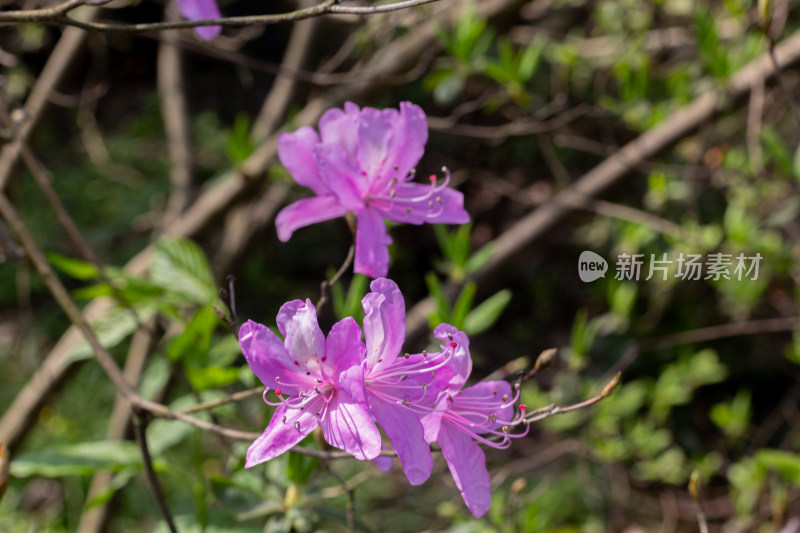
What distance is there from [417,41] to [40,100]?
1130 mm

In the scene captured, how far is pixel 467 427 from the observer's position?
854 millimetres

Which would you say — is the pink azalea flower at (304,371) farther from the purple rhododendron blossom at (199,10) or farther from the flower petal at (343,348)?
the purple rhododendron blossom at (199,10)

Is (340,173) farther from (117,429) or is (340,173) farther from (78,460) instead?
(117,429)

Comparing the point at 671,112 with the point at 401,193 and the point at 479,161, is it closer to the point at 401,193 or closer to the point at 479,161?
the point at 401,193

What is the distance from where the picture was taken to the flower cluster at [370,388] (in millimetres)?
733

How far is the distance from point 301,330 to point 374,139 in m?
0.31

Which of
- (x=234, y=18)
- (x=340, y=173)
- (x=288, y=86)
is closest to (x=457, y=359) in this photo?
(x=340, y=173)

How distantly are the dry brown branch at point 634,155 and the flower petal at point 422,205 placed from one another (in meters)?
0.88

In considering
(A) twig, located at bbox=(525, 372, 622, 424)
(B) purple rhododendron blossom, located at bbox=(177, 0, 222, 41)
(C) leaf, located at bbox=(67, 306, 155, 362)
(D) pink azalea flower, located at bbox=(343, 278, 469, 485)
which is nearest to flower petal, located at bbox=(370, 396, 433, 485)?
(D) pink azalea flower, located at bbox=(343, 278, 469, 485)

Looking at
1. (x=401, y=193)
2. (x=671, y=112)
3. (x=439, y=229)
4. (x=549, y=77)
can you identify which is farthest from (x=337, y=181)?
(x=549, y=77)

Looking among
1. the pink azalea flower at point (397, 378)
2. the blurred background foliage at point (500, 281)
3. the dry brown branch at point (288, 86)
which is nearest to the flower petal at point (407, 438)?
the pink azalea flower at point (397, 378)

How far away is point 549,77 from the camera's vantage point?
3.62 m

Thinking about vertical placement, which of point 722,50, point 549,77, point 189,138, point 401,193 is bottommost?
point 549,77

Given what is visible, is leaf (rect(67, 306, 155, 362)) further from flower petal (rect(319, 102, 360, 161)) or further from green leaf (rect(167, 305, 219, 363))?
flower petal (rect(319, 102, 360, 161))
